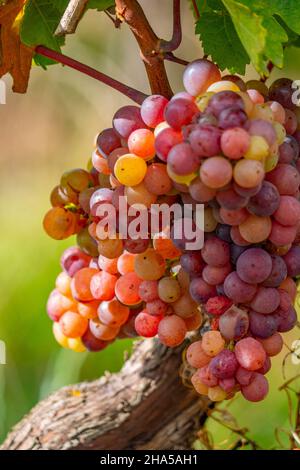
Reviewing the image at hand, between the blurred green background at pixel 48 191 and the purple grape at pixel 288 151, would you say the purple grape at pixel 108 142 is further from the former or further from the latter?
the blurred green background at pixel 48 191

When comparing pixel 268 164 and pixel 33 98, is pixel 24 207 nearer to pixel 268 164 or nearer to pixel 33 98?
pixel 33 98

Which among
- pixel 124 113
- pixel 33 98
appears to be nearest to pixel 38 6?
pixel 124 113

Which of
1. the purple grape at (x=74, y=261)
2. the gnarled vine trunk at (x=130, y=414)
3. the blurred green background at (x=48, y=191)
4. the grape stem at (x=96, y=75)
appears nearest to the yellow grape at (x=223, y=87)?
the grape stem at (x=96, y=75)

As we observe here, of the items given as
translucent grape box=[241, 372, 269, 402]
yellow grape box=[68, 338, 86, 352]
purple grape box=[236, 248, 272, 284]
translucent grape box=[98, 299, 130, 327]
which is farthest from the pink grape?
yellow grape box=[68, 338, 86, 352]

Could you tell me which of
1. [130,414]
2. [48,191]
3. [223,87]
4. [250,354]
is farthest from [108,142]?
[48,191]

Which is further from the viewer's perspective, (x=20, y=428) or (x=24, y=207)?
(x=24, y=207)

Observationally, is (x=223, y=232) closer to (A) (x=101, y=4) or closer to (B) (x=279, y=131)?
(B) (x=279, y=131)
